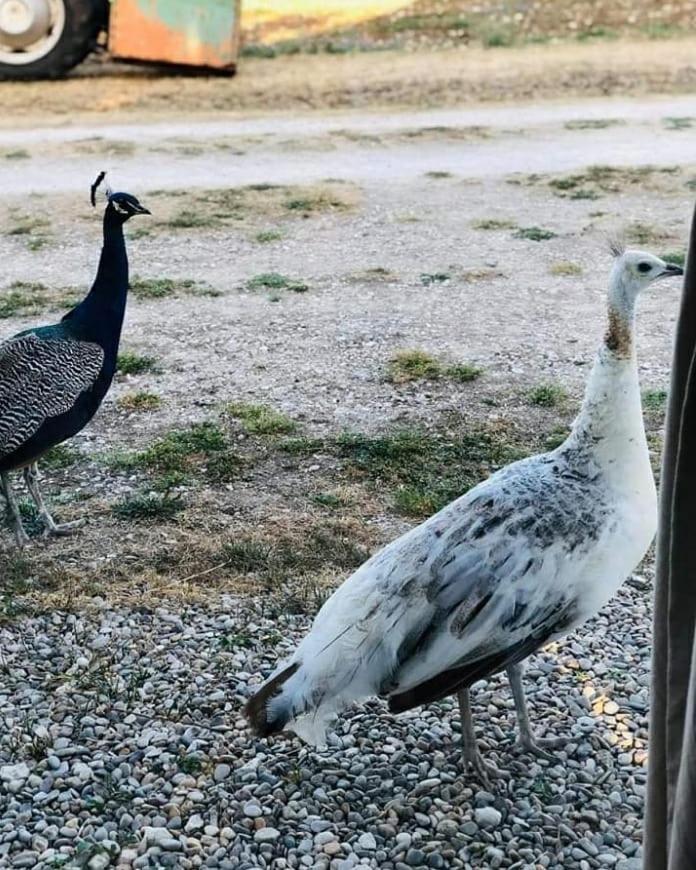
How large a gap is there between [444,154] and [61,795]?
9576 mm

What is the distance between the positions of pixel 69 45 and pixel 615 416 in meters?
13.5

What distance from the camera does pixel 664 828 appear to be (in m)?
1.37

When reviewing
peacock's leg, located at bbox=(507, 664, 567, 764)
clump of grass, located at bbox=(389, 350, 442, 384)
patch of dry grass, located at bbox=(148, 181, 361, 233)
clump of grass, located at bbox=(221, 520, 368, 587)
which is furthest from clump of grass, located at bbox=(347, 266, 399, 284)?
peacock's leg, located at bbox=(507, 664, 567, 764)

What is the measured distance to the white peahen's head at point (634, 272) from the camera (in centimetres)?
331

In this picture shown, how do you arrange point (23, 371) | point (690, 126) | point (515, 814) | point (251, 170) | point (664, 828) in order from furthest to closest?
1. point (690, 126)
2. point (251, 170)
3. point (23, 371)
4. point (515, 814)
5. point (664, 828)

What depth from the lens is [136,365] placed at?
6.39 meters

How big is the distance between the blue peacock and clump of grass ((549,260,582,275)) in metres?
4.01

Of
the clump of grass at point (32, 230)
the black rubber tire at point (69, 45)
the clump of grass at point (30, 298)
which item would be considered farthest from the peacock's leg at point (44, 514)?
the black rubber tire at point (69, 45)

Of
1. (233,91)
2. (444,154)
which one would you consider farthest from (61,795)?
(233,91)

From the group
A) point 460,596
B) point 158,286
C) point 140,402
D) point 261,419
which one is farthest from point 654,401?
point 158,286

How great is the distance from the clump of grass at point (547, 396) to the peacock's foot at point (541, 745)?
272 centimetres

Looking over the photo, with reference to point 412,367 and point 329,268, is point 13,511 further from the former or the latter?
point 329,268

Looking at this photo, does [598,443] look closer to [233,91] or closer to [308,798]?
[308,798]

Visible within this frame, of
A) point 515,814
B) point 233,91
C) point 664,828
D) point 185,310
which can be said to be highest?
point 233,91
